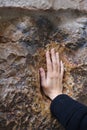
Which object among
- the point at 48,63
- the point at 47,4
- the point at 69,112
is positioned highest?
the point at 47,4

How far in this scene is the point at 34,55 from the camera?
0.92 metres

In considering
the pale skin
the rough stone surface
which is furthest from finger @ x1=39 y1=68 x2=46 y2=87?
the rough stone surface

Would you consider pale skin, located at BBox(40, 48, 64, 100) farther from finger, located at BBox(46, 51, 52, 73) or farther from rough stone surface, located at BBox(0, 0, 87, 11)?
rough stone surface, located at BBox(0, 0, 87, 11)

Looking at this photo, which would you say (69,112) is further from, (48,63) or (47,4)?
(47,4)

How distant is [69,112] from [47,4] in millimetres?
335

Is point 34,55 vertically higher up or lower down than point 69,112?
higher up

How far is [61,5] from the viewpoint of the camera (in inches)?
38.1

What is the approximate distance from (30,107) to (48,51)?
0.18 m

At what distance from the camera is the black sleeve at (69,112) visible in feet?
2.83

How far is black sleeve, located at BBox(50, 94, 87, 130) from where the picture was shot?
2.83 feet

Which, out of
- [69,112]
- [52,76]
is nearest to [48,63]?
[52,76]

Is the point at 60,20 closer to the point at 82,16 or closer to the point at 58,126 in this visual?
the point at 82,16

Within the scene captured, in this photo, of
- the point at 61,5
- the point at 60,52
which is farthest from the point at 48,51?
the point at 61,5

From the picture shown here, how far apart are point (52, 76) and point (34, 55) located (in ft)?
0.28
